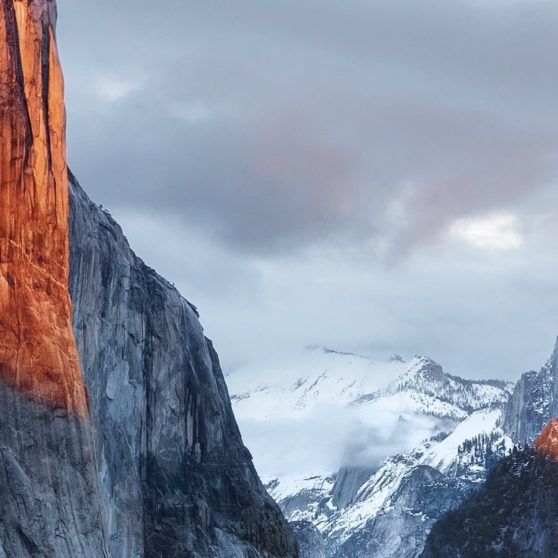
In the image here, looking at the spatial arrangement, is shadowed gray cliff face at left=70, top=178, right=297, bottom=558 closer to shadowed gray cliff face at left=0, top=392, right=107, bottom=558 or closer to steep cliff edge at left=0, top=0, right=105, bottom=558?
steep cliff edge at left=0, top=0, right=105, bottom=558

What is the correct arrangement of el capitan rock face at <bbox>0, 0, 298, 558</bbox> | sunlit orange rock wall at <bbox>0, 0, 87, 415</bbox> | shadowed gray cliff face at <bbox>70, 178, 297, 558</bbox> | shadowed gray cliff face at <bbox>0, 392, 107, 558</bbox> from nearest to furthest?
shadowed gray cliff face at <bbox>0, 392, 107, 558</bbox>
el capitan rock face at <bbox>0, 0, 298, 558</bbox>
sunlit orange rock wall at <bbox>0, 0, 87, 415</bbox>
shadowed gray cliff face at <bbox>70, 178, 297, 558</bbox>

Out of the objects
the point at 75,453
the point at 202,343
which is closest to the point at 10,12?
the point at 75,453

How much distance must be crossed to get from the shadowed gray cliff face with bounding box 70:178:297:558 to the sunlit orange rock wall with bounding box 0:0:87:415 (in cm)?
4007

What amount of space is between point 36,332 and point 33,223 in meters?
4.47

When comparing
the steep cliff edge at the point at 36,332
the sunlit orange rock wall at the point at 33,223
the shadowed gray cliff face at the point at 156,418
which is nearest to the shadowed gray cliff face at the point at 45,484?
the steep cliff edge at the point at 36,332

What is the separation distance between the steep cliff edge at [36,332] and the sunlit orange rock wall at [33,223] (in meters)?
0.04

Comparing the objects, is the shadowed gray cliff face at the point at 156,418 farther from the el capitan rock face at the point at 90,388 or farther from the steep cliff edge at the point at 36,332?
the steep cliff edge at the point at 36,332

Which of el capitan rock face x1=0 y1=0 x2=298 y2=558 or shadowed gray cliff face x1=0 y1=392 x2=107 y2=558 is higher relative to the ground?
el capitan rock face x1=0 y1=0 x2=298 y2=558

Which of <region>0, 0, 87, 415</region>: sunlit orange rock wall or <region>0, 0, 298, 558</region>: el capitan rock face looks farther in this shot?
<region>0, 0, 87, 415</region>: sunlit orange rock wall

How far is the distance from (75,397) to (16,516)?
6.77 m

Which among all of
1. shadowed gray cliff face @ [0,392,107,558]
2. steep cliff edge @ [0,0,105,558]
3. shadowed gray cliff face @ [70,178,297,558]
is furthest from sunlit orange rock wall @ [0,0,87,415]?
shadowed gray cliff face @ [70,178,297,558]

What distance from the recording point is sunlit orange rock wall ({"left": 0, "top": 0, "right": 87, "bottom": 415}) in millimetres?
64875

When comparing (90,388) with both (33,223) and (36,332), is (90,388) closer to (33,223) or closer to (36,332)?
(33,223)

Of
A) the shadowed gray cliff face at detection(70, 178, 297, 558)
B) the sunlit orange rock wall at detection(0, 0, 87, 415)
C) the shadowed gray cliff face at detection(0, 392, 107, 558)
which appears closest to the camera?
the shadowed gray cliff face at detection(0, 392, 107, 558)
